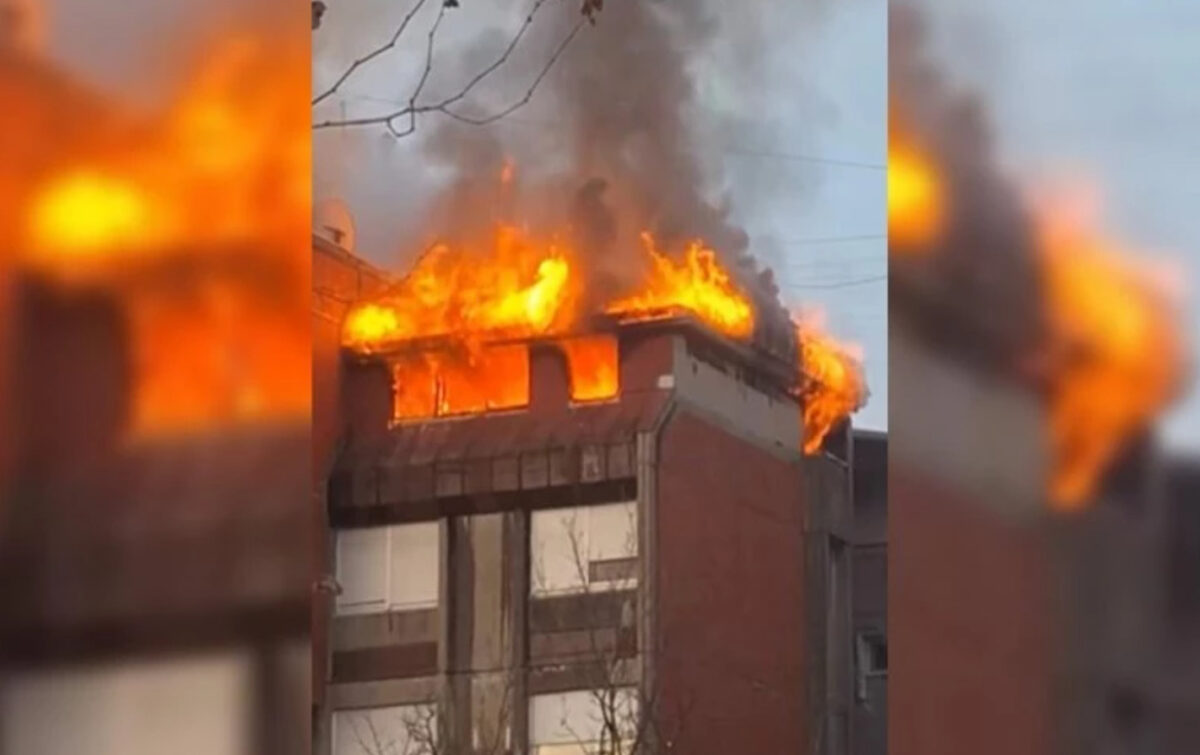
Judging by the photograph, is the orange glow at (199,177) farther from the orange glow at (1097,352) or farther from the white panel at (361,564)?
the orange glow at (1097,352)

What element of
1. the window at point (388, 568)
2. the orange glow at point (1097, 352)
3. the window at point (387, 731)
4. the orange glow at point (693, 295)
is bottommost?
the window at point (387, 731)

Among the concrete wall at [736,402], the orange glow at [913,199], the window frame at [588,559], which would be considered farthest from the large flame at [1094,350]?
the window frame at [588,559]

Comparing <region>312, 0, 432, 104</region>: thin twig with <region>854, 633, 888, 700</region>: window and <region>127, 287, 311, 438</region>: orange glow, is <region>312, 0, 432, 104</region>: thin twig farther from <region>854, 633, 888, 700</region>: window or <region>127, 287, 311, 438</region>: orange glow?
<region>854, 633, 888, 700</region>: window

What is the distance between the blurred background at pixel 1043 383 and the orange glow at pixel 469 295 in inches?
35.9

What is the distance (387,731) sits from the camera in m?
3.89

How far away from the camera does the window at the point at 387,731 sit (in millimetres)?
3863

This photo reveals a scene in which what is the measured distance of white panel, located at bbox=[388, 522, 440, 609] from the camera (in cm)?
386

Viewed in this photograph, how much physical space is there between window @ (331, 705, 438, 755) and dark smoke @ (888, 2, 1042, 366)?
4.14 feet

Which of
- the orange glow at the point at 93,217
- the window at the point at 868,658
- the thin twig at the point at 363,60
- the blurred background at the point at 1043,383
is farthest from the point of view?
the thin twig at the point at 363,60

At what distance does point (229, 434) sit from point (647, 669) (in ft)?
3.01

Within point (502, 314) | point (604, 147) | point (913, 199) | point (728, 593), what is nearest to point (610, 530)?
point (728, 593)

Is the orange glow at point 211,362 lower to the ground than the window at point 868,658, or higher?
higher

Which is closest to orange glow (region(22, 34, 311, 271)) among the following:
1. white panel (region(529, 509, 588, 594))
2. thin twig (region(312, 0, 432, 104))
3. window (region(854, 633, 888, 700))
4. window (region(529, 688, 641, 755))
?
thin twig (region(312, 0, 432, 104))

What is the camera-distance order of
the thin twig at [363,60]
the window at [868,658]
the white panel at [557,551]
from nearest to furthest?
the window at [868,658], the white panel at [557,551], the thin twig at [363,60]
